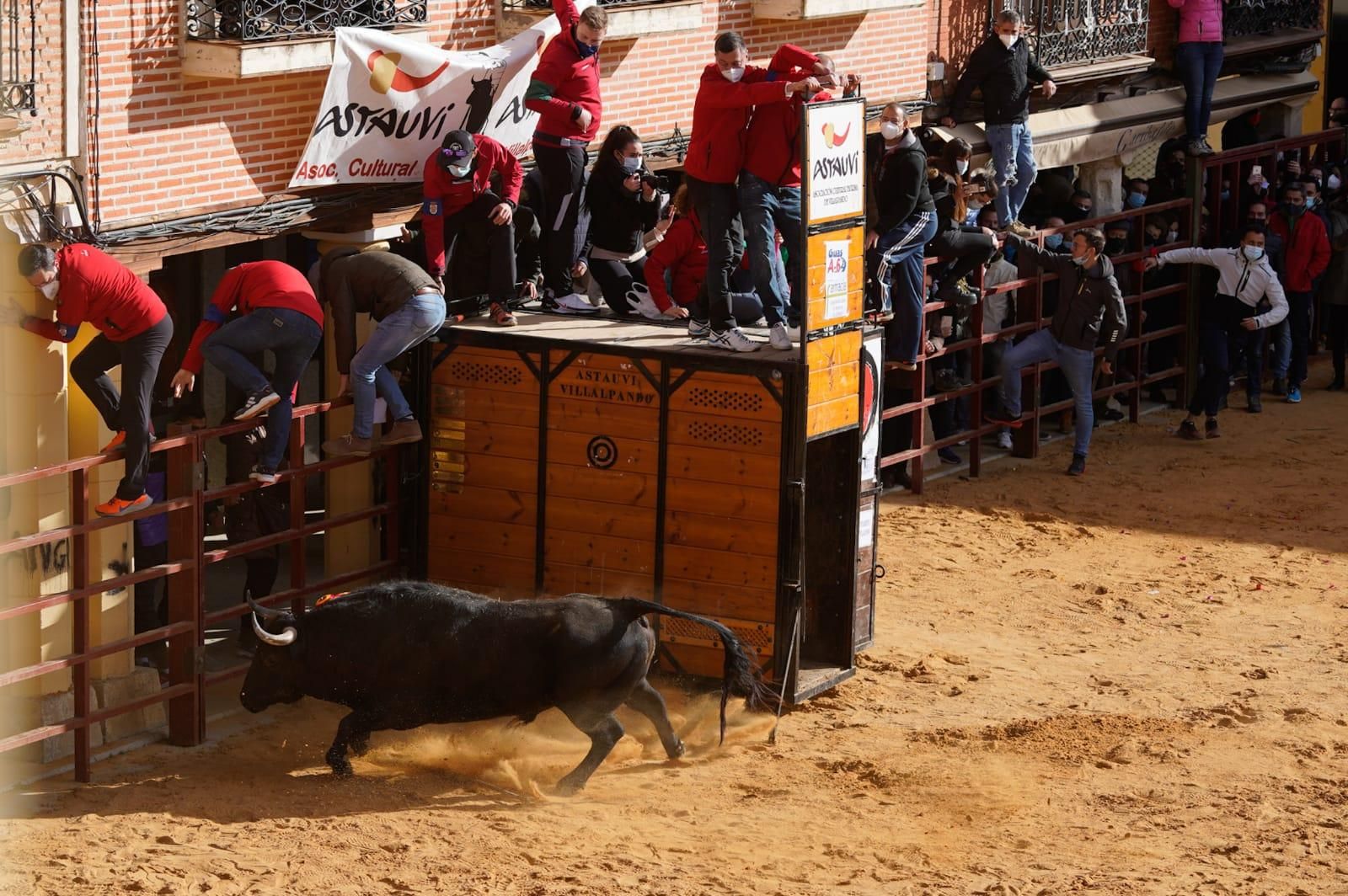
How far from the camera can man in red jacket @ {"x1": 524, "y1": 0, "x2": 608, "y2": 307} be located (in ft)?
51.9

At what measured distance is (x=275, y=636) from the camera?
13.0 meters

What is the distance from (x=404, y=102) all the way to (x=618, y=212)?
1771 mm

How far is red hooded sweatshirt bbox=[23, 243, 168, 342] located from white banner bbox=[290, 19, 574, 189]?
2.42m

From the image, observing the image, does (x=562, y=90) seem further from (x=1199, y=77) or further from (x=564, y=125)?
(x=1199, y=77)

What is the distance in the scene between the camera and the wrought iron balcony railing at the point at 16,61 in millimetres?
12570

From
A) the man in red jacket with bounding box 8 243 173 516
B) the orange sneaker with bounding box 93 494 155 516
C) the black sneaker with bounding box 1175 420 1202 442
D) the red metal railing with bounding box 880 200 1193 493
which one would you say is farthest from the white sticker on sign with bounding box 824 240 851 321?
the black sneaker with bounding box 1175 420 1202 442

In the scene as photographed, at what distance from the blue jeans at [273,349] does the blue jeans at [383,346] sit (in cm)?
57

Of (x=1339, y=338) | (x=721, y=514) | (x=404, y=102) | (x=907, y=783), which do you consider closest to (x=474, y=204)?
(x=404, y=102)

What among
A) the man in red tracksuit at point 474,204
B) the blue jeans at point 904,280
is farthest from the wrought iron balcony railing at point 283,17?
the blue jeans at point 904,280

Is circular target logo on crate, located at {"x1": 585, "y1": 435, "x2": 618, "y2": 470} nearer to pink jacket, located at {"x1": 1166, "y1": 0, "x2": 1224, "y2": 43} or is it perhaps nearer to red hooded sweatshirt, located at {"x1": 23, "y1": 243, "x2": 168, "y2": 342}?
red hooded sweatshirt, located at {"x1": 23, "y1": 243, "x2": 168, "y2": 342}

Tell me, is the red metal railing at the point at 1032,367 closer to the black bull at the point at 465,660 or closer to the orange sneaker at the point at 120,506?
the black bull at the point at 465,660

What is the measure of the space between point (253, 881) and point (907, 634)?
646 cm

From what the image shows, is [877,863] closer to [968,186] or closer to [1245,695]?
[1245,695]

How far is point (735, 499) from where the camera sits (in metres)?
14.2
